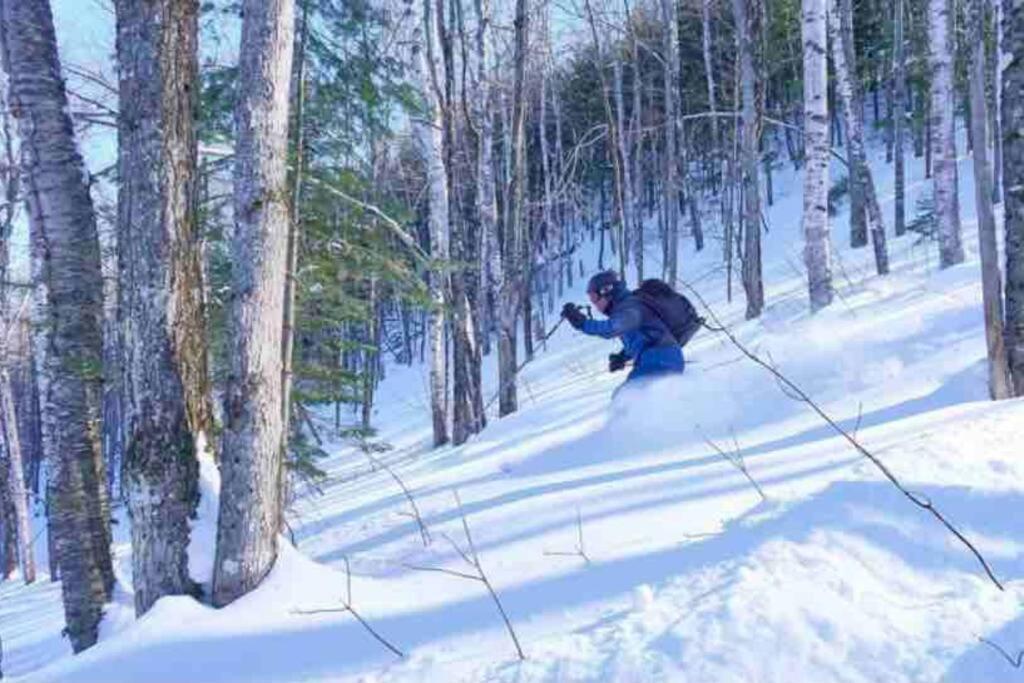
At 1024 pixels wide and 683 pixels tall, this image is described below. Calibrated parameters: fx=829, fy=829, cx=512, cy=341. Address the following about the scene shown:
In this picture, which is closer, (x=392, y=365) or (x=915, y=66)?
(x=915, y=66)

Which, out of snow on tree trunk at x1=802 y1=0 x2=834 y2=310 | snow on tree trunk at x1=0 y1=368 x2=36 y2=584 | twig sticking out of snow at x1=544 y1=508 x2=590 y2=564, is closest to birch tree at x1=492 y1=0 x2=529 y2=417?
snow on tree trunk at x1=802 y1=0 x2=834 y2=310

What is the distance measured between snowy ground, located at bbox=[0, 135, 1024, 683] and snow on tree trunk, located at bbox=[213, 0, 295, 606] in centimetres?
20

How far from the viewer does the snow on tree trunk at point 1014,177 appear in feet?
14.9

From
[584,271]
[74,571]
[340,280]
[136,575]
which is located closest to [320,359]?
[340,280]

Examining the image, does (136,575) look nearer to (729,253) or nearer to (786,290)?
(786,290)

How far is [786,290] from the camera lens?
16.7 m

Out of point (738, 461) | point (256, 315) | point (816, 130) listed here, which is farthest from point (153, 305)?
point (816, 130)

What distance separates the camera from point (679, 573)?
278 centimetres

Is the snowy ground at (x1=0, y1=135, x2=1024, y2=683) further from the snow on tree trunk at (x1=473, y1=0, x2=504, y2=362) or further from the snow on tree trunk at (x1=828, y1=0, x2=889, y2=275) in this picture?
the snow on tree trunk at (x1=828, y1=0, x2=889, y2=275)

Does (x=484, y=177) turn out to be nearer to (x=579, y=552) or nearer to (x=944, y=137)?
(x=944, y=137)

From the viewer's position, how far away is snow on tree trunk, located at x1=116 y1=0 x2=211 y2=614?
353 centimetres

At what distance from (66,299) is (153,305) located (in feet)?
6.18

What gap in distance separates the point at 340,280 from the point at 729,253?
12920mm

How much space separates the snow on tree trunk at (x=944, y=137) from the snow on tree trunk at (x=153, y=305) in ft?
35.7
